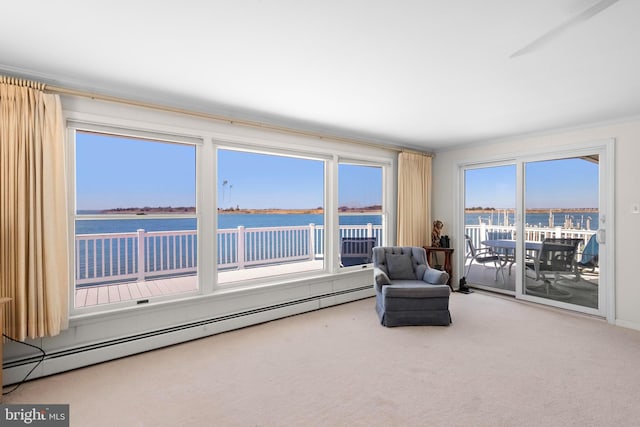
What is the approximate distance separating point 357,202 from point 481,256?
2.39 meters

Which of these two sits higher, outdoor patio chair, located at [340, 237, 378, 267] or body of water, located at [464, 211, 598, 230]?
body of water, located at [464, 211, 598, 230]

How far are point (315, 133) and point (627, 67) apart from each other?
9.73 ft

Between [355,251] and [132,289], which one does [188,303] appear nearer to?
[132,289]

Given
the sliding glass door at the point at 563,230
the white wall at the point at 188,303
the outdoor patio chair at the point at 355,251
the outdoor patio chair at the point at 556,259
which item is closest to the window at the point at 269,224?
the outdoor patio chair at the point at 355,251

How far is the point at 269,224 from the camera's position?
6484 mm

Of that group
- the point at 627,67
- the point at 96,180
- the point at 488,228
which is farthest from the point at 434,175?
the point at 96,180

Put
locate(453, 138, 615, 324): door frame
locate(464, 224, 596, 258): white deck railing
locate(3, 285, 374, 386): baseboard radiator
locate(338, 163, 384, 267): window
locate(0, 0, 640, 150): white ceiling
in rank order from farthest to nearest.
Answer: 1. locate(338, 163, 384, 267): window
2. locate(464, 224, 596, 258): white deck railing
3. locate(453, 138, 615, 324): door frame
4. locate(3, 285, 374, 386): baseboard radiator
5. locate(0, 0, 640, 150): white ceiling

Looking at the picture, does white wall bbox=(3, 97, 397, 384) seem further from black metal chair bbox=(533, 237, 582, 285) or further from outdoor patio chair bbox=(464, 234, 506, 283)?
black metal chair bbox=(533, 237, 582, 285)

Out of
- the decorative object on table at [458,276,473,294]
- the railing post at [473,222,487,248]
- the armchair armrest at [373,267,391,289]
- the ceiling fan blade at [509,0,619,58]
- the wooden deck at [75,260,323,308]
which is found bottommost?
the decorative object on table at [458,276,473,294]

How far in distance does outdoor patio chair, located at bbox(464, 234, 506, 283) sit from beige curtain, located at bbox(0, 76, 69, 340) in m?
5.42

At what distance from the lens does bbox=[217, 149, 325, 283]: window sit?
5559 millimetres

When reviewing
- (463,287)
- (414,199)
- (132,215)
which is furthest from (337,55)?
(463,287)

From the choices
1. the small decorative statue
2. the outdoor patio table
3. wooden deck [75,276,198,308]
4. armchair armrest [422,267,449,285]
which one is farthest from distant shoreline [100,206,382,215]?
the outdoor patio table

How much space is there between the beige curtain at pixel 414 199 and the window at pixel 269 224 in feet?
4.70
